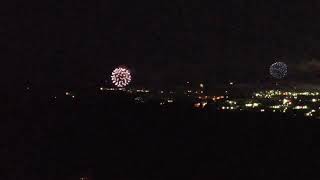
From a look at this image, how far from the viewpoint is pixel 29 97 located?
37.7 m

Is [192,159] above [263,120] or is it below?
below

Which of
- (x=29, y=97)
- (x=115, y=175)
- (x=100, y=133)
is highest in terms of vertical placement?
(x=29, y=97)

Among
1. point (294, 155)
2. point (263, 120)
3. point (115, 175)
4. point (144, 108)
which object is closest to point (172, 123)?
point (144, 108)

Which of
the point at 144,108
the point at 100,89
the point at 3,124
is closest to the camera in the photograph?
the point at 3,124

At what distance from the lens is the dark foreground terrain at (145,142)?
2353cm

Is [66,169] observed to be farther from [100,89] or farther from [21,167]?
[100,89]

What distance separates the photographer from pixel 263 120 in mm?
39094

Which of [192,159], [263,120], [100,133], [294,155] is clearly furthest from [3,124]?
[263,120]

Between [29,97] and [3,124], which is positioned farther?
[29,97]

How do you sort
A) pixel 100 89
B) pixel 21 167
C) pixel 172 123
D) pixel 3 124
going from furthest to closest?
pixel 100 89
pixel 172 123
pixel 3 124
pixel 21 167

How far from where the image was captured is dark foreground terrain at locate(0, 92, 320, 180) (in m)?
23.5

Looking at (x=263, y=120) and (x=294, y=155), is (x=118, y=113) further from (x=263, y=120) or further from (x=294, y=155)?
(x=294, y=155)

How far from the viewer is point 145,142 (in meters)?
32.2

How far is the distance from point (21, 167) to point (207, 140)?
632 inches
